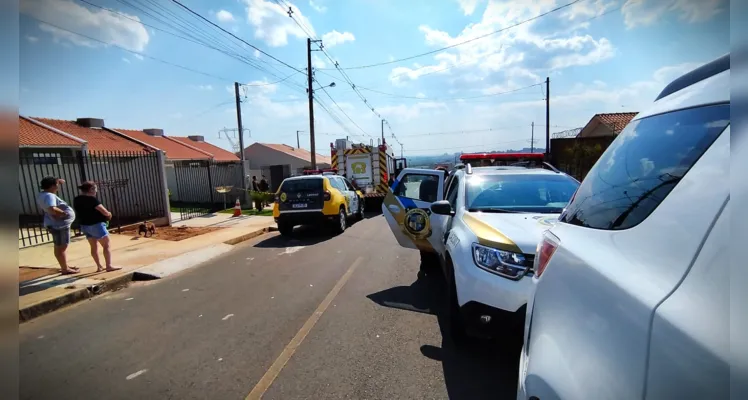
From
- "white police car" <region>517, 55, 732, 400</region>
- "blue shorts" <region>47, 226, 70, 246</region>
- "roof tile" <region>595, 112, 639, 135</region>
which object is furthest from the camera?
"roof tile" <region>595, 112, 639, 135</region>

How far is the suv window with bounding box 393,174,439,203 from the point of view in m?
6.11

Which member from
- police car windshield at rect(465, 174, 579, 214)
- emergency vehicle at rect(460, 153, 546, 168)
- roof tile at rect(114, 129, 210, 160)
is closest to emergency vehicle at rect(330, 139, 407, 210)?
emergency vehicle at rect(460, 153, 546, 168)

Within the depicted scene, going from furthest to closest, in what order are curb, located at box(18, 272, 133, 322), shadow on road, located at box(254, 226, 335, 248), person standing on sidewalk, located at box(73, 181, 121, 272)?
shadow on road, located at box(254, 226, 335, 248)
person standing on sidewalk, located at box(73, 181, 121, 272)
curb, located at box(18, 272, 133, 322)

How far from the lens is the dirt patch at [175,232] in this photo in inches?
415

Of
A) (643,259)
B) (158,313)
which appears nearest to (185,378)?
(158,313)

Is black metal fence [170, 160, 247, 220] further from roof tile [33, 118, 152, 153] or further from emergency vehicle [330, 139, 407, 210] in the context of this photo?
emergency vehicle [330, 139, 407, 210]

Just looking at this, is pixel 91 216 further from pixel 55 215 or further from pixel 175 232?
pixel 175 232

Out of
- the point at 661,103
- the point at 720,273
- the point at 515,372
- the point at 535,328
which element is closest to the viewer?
the point at 720,273

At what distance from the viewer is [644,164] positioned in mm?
1375

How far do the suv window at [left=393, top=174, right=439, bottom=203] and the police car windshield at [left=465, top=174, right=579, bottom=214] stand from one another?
44.6 inches

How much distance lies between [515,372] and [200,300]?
4.27 meters

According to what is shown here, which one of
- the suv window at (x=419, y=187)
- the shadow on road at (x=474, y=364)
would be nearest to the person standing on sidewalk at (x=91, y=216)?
the suv window at (x=419, y=187)

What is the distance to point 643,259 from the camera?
1.08 metres

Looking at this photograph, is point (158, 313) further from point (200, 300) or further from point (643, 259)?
point (643, 259)
